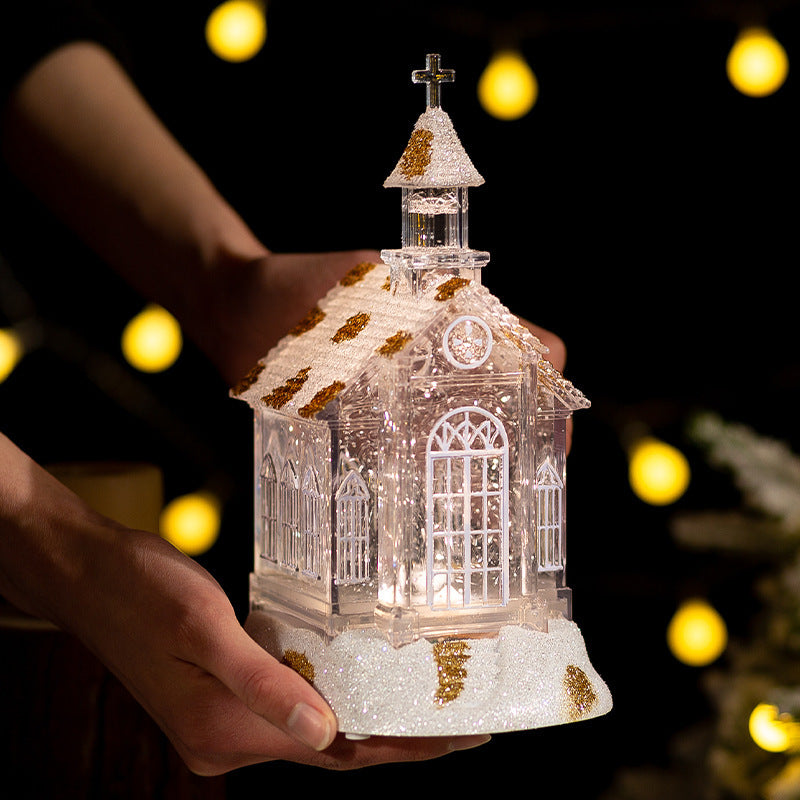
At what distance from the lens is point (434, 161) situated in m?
1.16

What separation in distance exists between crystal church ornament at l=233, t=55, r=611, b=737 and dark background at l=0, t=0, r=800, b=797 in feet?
3.31

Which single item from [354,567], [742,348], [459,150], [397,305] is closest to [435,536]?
[354,567]

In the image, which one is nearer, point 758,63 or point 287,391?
point 287,391

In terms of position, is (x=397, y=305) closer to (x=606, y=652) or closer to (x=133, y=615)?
(x=133, y=615)

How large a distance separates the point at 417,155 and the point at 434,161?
0.02 metres

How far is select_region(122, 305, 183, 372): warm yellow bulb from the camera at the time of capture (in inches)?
78.8

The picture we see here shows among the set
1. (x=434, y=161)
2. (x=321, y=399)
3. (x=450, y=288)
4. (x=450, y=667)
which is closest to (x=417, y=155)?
(x=434, y=161)

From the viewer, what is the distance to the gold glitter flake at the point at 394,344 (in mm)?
1116

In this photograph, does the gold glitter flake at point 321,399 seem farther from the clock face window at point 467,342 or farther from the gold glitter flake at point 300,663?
the gold glitter flake at point 300,663

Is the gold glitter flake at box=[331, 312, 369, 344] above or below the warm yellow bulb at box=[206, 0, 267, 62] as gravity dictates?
below

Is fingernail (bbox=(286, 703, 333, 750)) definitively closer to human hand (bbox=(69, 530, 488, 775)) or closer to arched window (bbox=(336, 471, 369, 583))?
human hand (bbox=(69, 530, 488, 775))

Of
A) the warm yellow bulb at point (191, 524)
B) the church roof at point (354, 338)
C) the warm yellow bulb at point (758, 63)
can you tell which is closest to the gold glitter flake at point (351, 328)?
the church roof at point (354, 338)

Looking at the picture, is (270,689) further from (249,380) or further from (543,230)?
(543,230)

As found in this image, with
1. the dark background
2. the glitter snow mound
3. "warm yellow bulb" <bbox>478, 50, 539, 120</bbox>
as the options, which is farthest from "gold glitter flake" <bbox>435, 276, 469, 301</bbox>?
the dark background
